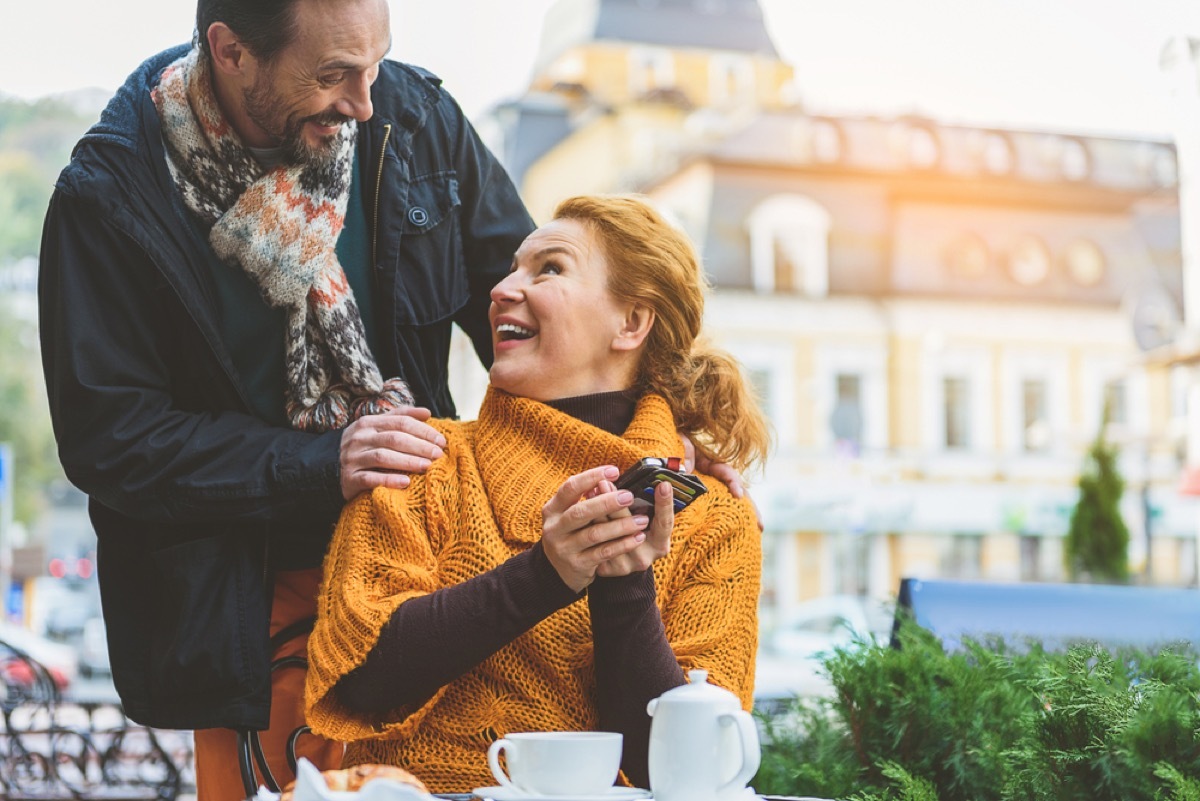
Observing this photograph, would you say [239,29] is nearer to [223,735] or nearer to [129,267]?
[129,267]

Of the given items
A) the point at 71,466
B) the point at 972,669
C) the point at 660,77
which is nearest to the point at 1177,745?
the point at 972,669

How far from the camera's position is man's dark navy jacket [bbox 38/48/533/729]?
200 centimetres

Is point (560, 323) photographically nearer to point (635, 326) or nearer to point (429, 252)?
point (635, 326)

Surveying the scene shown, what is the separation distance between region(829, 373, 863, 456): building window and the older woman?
2048 cm

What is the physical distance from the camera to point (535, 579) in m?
1.69

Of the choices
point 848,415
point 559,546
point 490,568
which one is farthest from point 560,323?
point 848,415

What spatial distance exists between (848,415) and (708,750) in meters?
21.5

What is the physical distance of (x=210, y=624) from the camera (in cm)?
205

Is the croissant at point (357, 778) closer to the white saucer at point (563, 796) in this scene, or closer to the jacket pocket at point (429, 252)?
the white saucer at point (563, 796)

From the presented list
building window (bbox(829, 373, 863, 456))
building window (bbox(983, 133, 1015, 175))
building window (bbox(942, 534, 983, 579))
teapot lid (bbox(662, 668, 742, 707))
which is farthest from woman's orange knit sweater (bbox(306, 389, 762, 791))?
building window (bbox(983, 133, 1015, 175))

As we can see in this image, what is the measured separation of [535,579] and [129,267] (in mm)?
773

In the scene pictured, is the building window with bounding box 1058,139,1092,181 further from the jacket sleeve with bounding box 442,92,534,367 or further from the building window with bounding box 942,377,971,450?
the jacket sleeve with bounding box 442,92,534,367

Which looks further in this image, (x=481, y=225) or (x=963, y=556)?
(x=963, y=556)

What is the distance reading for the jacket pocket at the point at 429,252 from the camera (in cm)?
226
